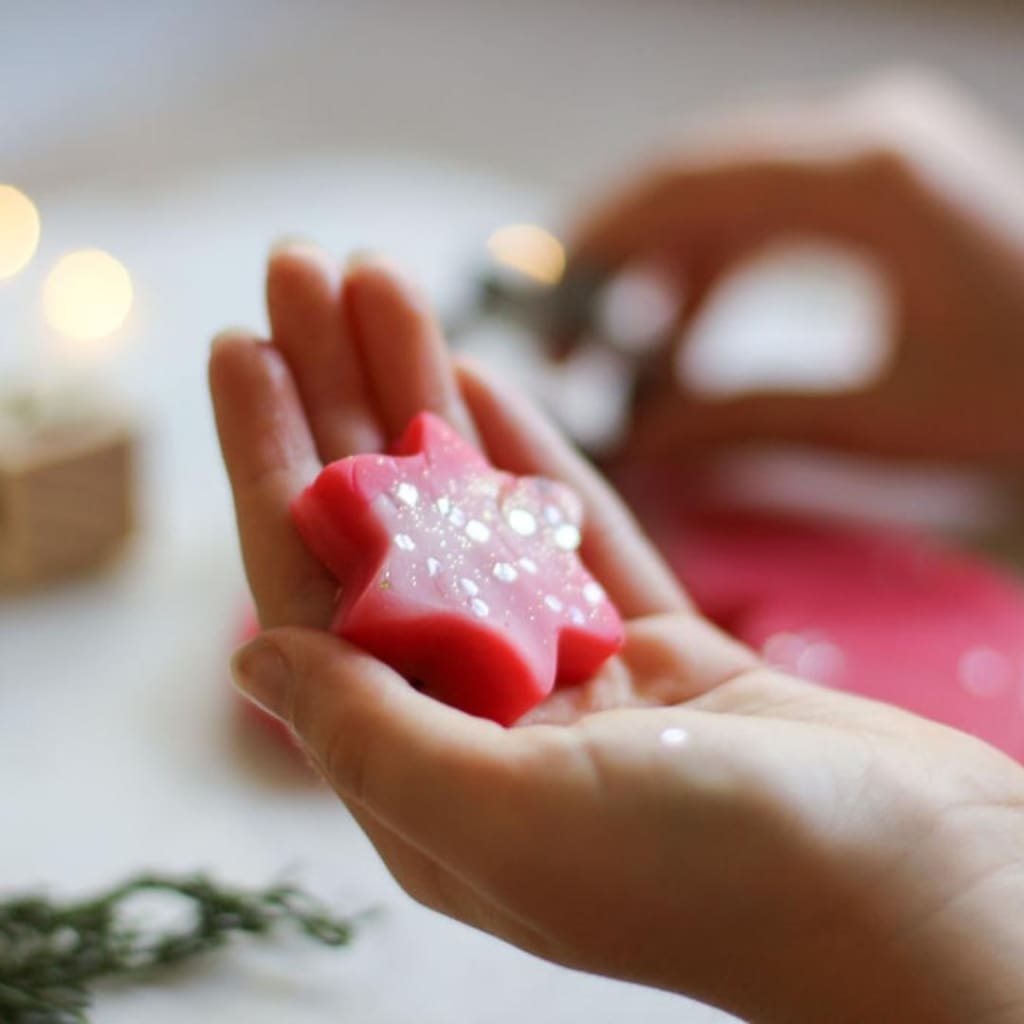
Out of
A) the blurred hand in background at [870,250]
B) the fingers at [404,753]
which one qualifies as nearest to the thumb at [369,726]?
the fingers at [404,753]

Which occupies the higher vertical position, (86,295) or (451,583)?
(86,295)

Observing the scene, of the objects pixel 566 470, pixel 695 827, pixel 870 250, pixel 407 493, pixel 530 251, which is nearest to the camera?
pixel 695 827

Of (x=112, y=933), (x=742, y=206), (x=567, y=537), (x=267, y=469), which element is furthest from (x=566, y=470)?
(x=742, y=206)

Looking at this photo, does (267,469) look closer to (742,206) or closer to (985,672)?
(985,672)

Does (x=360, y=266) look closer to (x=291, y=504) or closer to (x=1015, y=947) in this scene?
(x=291, y=504)

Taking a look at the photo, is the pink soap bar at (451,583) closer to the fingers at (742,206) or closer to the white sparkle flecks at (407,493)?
the white sparkle flecks at (407,493)

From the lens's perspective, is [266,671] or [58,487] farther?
[58,487]
